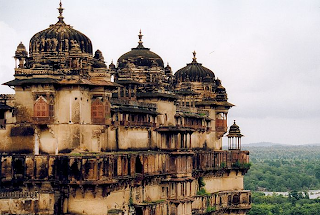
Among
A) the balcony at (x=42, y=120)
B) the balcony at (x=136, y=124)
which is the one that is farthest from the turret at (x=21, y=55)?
the balcony at (x=136, y=124)

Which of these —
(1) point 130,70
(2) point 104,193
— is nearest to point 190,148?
(1) point 130,70

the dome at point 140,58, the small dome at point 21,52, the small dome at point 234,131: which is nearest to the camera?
the small dome at point 21,52

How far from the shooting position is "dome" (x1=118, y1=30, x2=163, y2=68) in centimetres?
7444

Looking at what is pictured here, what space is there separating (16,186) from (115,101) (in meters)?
10.2

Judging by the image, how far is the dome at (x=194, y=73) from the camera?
85.8m

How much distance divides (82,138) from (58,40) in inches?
263

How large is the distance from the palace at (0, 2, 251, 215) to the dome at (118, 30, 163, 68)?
2762mm

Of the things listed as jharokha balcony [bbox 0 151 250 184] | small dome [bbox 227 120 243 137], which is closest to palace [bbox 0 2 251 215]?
jharokha balcony [bbox 0 151 250 184]

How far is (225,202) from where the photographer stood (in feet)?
284

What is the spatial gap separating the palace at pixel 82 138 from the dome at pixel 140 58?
2762mm

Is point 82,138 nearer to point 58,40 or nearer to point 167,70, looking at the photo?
point 58,40

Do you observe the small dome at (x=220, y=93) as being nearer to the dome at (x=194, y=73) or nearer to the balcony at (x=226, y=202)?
the dome at (x=194, y=73)

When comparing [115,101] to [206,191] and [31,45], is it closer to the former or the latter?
[31,45]

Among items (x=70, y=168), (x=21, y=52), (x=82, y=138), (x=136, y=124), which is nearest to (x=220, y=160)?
(x=136, y=124)
